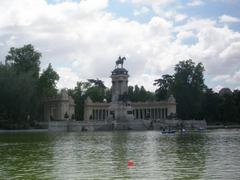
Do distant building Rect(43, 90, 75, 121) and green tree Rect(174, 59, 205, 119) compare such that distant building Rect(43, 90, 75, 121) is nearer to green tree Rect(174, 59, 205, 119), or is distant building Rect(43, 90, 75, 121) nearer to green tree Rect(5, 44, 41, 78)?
green tree Rect(5, 44, 41, 78)

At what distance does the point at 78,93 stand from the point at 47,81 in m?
34.9

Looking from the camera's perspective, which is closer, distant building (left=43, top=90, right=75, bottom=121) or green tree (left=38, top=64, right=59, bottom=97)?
green tree (left=38, top=64, right=59, bottom=97)

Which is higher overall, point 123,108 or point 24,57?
point 24,57

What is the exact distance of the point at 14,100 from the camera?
3563 inches

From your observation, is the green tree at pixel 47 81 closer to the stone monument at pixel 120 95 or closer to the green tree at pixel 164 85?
the stone monument at pixel 120 95

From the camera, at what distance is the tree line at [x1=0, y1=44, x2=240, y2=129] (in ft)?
297

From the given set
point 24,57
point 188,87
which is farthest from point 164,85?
point 24,57

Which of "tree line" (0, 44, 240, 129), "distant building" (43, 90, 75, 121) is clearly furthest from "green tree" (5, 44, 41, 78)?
"distant building" (43, 90, 75, 121)

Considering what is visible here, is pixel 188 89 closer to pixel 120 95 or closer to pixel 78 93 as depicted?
pixel 120 95

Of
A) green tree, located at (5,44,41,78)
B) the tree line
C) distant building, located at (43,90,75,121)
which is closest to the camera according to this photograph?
the tree line

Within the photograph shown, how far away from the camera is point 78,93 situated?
147125 millimetres

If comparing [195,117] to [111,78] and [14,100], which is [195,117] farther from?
[14,100]

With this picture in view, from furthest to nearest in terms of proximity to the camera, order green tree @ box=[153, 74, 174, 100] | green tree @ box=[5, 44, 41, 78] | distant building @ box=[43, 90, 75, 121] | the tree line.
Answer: green tree @ box=[153, 74, 174, 100] < distant building @ box=[43, 90, 75, 121] < green tree @ box=[5, 44, 41, 78] < the tree line

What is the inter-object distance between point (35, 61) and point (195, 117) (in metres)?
42.6
